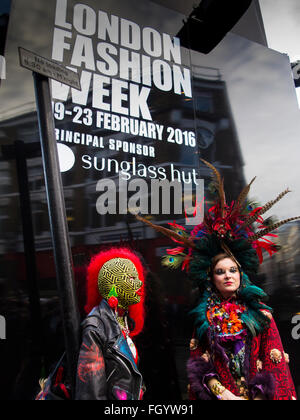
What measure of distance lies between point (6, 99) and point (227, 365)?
263cm

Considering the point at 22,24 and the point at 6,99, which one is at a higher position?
the point at 22,24

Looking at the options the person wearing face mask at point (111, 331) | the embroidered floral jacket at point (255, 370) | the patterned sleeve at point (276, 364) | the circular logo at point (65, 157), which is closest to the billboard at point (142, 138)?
the circular logo at point (65, 157)

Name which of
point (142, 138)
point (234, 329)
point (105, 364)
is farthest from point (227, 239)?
point (142, 138)

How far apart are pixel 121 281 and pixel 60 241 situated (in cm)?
47

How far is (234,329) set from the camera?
203 centimetres

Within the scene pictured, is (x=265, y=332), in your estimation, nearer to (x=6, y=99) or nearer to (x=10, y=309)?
(x=10, y=309)

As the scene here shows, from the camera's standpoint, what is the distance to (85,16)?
3.00m

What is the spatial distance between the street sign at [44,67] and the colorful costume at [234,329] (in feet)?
4.33

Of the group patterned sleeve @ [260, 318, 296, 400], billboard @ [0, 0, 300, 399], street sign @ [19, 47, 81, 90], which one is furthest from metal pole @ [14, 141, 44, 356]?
patterned sleeve @ [260, 318, 296, 400]

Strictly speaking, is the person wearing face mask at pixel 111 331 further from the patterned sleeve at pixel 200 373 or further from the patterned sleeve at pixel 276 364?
the patterned sleeve at pixel 276 364

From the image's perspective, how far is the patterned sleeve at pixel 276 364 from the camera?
6.24 feet

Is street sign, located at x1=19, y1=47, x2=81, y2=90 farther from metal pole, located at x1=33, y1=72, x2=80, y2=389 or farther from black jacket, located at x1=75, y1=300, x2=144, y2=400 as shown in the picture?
black jacket, located at x1=75, y1=300, x2=144, y2=400
